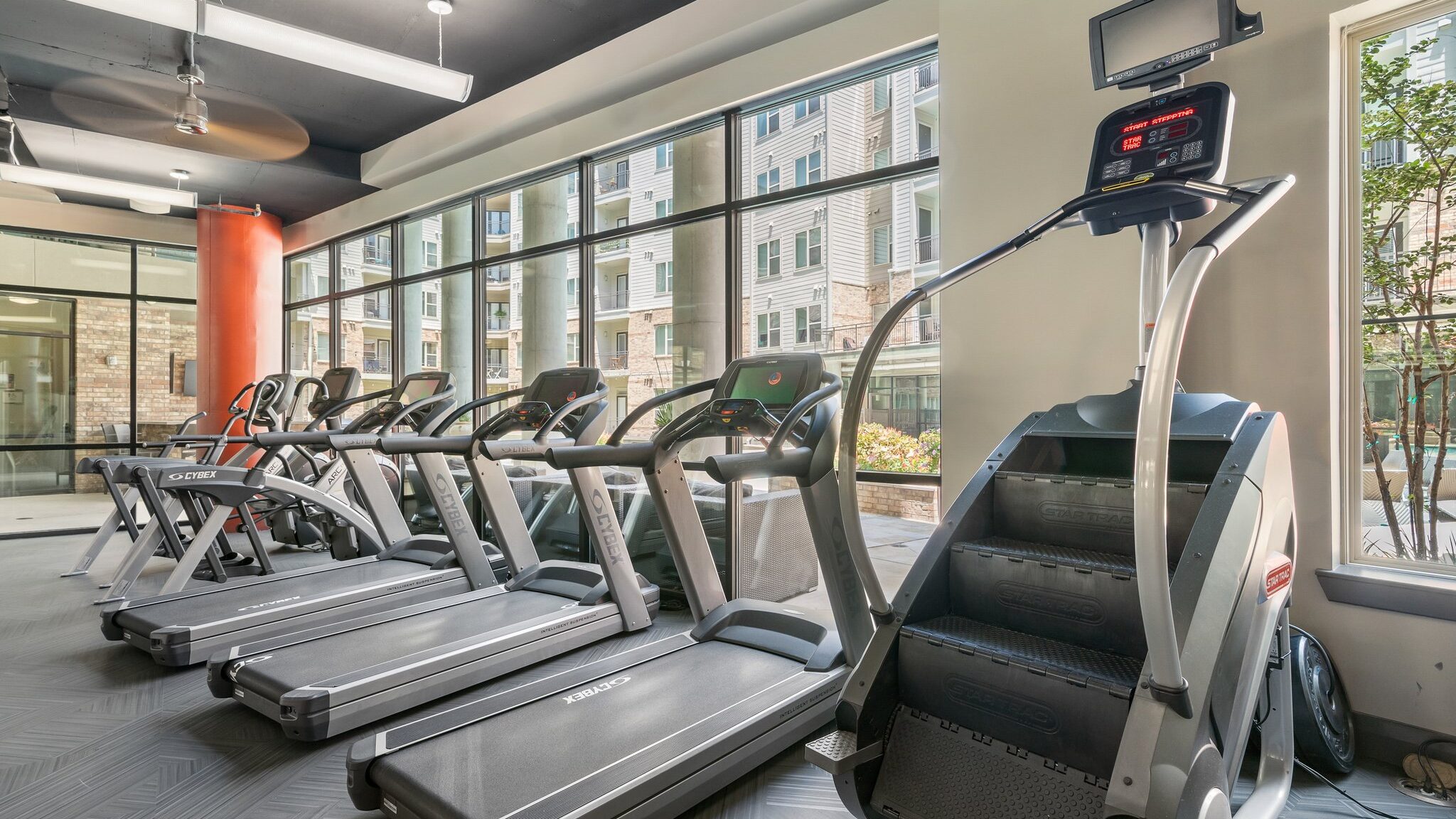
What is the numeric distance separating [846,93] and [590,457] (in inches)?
103

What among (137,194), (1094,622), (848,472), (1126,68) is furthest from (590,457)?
(137,194)

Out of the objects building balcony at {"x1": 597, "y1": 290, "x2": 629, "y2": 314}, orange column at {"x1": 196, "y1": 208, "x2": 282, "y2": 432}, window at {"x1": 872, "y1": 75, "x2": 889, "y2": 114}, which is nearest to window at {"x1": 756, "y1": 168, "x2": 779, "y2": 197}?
window at {"x1": 872, "y1": 75, "x2": 889, "y2": 114}

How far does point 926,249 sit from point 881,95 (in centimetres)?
92

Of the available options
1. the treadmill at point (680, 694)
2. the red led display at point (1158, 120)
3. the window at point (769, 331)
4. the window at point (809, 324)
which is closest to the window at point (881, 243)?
the window at point (809, 324)

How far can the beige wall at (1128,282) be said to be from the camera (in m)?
2.67

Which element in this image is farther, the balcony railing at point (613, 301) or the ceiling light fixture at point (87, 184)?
the ceiling light fixture at point (87, 184)

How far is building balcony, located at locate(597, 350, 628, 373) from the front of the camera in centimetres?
559

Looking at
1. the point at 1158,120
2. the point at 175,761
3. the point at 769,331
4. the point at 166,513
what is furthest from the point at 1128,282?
the point at 166,513

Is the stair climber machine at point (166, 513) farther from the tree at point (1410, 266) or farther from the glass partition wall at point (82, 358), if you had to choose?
the tree at point (1410, 266)

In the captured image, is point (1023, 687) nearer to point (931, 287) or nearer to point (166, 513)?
point (931, 287)

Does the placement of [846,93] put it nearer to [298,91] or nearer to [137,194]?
[298,91]

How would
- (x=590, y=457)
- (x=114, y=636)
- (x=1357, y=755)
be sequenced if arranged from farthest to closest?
(x=114, y=636)
(x=590, y=457)
(x=1357, y=755)

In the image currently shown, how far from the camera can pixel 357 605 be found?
4.21 metres

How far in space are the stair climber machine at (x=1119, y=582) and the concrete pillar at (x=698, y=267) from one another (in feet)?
8.53
